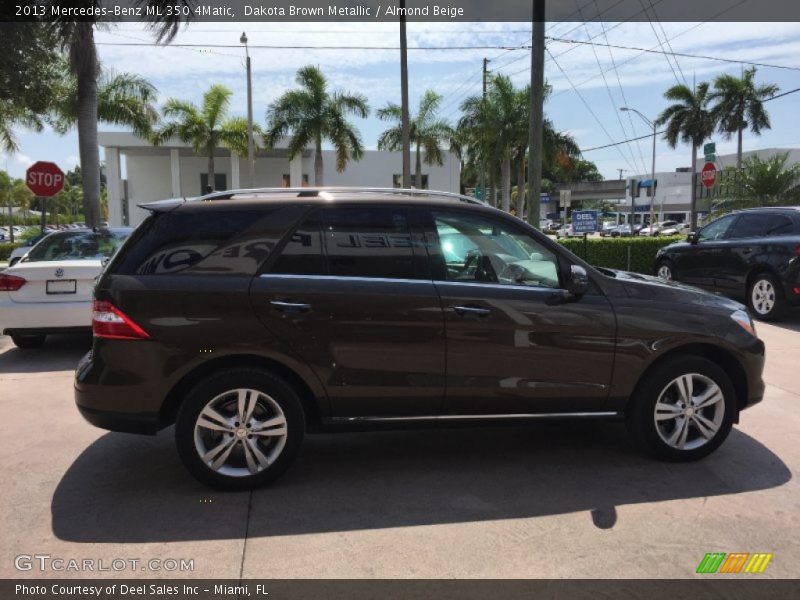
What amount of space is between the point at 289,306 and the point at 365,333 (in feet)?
1.58

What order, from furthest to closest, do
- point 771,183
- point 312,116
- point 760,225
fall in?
1. point 312,116
2. point 771,183
3. point 760,225

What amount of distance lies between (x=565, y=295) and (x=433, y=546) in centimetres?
177

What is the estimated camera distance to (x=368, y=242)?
4.06 m

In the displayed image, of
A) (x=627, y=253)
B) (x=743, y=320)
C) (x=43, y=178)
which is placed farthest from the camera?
(x=627, y=253)

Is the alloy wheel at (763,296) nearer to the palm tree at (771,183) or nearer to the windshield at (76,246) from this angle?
the windshield at (76,246)

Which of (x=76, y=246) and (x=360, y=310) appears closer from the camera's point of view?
(x=360, y=310)

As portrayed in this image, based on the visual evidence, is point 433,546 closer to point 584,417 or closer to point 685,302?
point 584,417

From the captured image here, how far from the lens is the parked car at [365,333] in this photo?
3.80 m

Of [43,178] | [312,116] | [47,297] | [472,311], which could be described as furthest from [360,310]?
[312,116]

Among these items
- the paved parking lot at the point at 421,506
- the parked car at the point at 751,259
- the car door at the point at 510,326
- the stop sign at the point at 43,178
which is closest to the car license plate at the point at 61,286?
the paved parking lot at the point at 421,506

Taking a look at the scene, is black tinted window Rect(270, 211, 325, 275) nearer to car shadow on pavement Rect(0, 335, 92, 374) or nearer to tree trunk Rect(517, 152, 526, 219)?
car shadow on pavement Rect(0, 335, 92, 374)

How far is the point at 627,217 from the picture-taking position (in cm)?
9844

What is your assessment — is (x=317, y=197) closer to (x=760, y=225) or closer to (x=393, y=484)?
(x=393, y=484)

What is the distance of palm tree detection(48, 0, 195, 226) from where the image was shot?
1575cm
